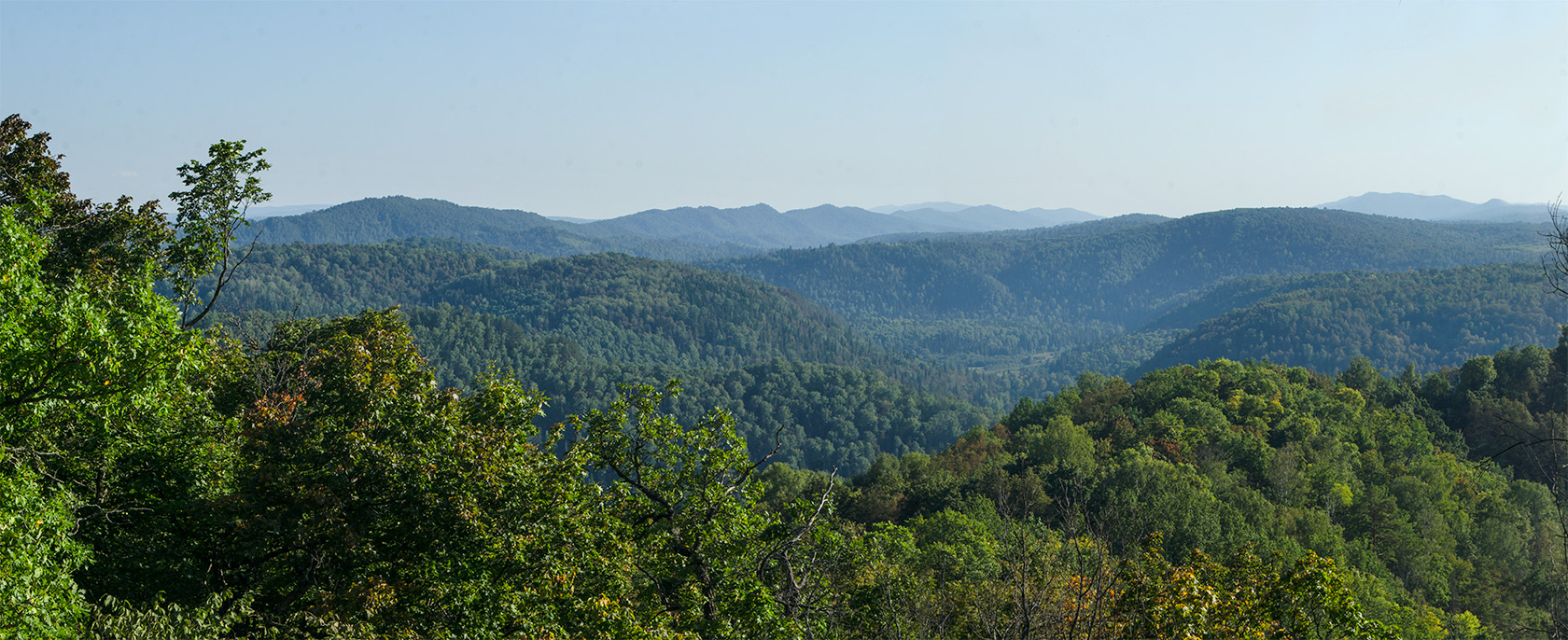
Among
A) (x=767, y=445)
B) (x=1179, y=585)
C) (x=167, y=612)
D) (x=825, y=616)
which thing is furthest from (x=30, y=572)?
(x=767, y=445)

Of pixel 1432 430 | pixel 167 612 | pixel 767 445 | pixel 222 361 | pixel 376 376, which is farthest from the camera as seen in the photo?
pixel 767 445

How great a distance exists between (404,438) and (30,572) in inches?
229

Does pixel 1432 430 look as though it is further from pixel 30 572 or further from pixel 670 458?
pixel 30 572

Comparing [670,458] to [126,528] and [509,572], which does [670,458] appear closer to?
[509,572]

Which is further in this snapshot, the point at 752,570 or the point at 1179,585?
the point at 752,570

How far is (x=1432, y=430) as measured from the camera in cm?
8625

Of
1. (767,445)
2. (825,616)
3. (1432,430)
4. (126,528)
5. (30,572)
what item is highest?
(30,572)

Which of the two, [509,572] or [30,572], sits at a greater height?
[30,572]

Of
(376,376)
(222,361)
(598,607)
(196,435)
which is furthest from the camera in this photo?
(222,361)

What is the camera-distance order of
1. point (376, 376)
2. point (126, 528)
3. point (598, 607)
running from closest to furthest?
point (598, 607) → point (126, 528) → point (376, 376)

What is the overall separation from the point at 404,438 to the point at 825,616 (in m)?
8.91

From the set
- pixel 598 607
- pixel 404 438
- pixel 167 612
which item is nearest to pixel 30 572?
pixel 167 612

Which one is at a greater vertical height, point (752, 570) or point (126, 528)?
point (126, 528)

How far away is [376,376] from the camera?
1770 cm
